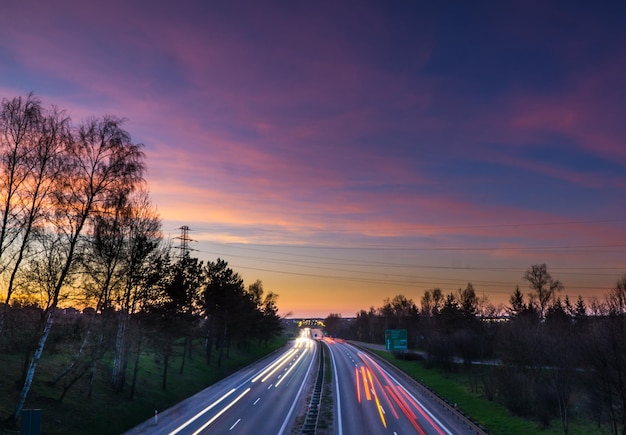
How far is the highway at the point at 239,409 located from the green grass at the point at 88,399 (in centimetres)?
164

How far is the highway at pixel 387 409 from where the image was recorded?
3212 cm

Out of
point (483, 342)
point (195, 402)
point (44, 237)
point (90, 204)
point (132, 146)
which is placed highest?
point (132, 146)

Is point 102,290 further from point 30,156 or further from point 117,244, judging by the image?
point 30,156

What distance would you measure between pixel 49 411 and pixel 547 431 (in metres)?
38.3

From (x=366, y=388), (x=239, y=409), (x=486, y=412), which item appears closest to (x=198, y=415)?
(x=239, y=409)

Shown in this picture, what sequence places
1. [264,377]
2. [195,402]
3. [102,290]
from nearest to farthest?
1. [102,290]
2. [195,402]
3. [264,377]

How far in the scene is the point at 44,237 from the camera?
960 inches

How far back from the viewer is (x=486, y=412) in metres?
42.2

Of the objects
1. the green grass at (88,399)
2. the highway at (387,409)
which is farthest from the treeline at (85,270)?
the highway at (387,409)

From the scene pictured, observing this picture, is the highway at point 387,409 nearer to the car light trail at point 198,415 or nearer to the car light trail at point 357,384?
the car light trail at point 357,384

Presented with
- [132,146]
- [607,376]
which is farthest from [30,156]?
[607,376]

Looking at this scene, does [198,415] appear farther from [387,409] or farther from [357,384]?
[357,384]

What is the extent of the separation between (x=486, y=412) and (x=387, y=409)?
36.1 ft

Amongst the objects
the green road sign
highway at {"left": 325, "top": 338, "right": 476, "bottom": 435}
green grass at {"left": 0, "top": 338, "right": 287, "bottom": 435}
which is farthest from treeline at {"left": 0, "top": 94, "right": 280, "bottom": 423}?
the green road sign
